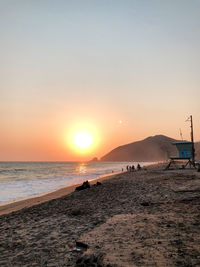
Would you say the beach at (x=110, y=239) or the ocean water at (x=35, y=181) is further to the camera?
the ocean water at (x=35, y=181)

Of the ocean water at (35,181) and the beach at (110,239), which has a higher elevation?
the beach at (110,239)

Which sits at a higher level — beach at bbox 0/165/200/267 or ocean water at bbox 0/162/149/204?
beach at bbox 0/165/200/267

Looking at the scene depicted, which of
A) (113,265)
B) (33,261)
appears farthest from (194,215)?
(33,261)

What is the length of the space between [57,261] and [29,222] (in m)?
4.62

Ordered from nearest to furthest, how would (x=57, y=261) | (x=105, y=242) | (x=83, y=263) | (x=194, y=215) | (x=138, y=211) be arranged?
(x=83, y=263)
(x=57, y=261)
(x=105, y=242)
(x=194, y=215)
(x=138, y=211)

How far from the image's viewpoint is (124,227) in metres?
6.45

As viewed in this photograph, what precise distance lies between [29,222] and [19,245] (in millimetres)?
2813

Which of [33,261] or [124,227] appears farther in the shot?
[124,227]

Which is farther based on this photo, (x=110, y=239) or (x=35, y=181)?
(x=35, y=181)

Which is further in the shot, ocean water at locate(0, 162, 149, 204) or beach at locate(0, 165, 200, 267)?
ocean water at locate(0, 162, 149, 204)

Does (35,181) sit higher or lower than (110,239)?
lower

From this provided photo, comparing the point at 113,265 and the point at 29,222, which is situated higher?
the point at 113,265

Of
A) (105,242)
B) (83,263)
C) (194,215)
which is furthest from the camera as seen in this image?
(194,215)

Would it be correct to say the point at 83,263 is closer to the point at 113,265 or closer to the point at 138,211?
the point at 113,265
